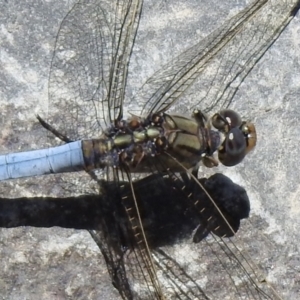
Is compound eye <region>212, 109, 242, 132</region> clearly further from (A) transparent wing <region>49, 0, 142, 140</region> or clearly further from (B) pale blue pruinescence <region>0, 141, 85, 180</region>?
(B) pale blue pruinescence <region>0, 141, 85, 180</region>

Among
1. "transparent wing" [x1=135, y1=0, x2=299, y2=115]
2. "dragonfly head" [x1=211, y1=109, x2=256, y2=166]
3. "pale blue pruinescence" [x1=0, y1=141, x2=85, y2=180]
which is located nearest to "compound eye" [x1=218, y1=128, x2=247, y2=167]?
"dragonfly head" [x1=211, y1=109, x2=256, y2=166]

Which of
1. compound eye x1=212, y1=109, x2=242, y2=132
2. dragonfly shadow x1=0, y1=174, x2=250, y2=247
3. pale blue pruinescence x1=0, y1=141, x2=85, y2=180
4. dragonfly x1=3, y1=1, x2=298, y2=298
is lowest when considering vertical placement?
dragonfly shadow x1=0, y1=174, x2=250, y2=247

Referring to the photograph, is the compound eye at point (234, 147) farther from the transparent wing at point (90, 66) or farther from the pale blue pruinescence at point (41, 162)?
the pale blue pruinescence at point (41, 162)

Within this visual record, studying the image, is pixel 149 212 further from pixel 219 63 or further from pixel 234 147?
pixel 219 63

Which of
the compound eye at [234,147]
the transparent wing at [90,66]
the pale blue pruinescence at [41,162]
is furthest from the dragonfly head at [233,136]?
the pale blue pruinescence at [41,162]

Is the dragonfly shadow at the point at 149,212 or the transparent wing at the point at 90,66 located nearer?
the dragonfly shadow at the point at 149,212

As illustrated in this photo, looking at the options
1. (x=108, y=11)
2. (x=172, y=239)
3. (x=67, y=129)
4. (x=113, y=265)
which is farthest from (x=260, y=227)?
(x=108, y=11)
